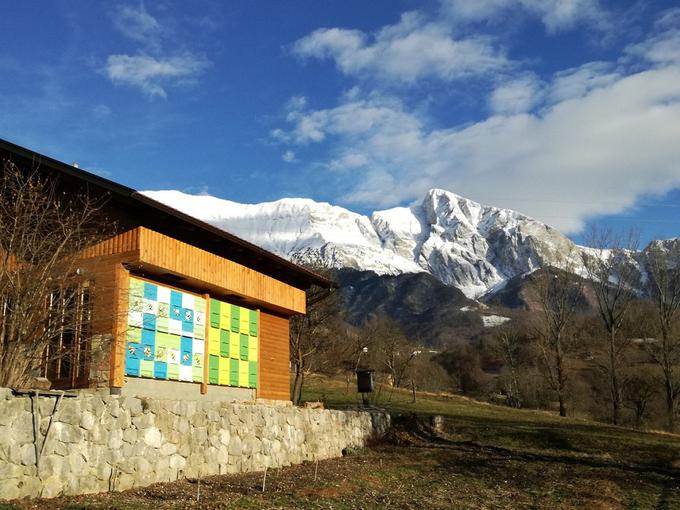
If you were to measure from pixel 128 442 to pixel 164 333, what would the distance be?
5715mm

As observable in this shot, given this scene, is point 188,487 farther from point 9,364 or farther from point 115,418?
point 9,364

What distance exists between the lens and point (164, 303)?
59.0ft

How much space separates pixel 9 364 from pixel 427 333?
147334mm

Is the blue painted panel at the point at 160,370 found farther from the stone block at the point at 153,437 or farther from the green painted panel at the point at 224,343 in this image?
the stone block at the point at 153,437

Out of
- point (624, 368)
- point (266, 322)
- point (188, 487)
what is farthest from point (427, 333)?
point (188, 487)

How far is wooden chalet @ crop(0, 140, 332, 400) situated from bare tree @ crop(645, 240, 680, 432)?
99.3 feet

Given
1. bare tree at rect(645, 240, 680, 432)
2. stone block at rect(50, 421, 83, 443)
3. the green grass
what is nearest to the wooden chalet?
stone block at rect(50, 421, 83, 443)

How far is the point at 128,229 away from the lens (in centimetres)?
1677

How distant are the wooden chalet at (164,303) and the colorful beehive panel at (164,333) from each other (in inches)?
1.2

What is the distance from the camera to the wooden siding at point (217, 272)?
16.9 metres

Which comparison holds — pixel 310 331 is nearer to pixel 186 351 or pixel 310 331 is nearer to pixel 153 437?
pixel 186 351

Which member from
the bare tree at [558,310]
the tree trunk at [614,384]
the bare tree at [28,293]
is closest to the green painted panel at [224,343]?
the bare tree at [28,293]

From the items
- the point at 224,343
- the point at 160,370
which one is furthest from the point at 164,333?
the point at 224,343

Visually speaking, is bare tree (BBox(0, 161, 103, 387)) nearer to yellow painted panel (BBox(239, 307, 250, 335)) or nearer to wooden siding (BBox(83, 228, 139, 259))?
wooden siding (BBox(83, 228, 139, 259))
